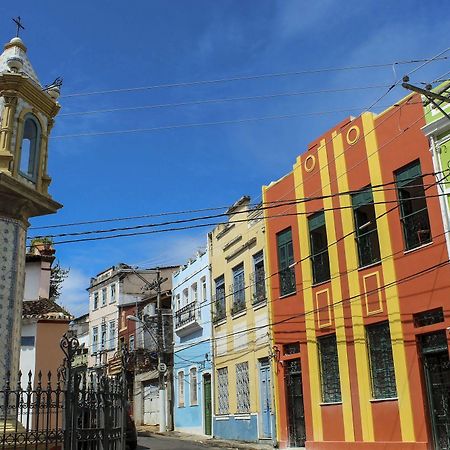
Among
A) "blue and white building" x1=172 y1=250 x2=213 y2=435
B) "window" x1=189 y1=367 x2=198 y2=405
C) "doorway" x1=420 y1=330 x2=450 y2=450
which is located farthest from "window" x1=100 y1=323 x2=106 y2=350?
"doorway" x1=420 y1=330 x2=450 y2=450

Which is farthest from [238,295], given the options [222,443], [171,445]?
[171,445]

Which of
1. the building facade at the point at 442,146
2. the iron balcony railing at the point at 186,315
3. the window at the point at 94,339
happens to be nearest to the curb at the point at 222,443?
the iron balcony railing at the point at 186,315

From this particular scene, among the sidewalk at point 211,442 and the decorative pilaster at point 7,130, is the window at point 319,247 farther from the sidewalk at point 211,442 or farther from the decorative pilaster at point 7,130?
the decorative pilaster at point 7,130

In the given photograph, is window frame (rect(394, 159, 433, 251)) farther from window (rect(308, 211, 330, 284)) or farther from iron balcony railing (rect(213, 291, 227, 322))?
iron balcony railing (rect(213, 291, 227, 322))

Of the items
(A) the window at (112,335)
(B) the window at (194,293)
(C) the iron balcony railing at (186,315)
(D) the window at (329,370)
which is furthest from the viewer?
(A) the window at (112,335)

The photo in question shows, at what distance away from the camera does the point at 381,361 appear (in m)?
15.9

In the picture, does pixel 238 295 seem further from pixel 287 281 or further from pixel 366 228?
pixel 366 228

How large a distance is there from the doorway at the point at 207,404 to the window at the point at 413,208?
1395cm

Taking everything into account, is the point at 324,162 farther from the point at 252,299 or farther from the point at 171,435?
the point at 171,435

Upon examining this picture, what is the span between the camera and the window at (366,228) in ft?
54.7

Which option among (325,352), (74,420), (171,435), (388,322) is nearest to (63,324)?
(325,352)

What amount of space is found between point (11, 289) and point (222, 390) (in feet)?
57.0

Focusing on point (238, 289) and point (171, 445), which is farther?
point (238, 289)

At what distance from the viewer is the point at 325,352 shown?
18156 mm
